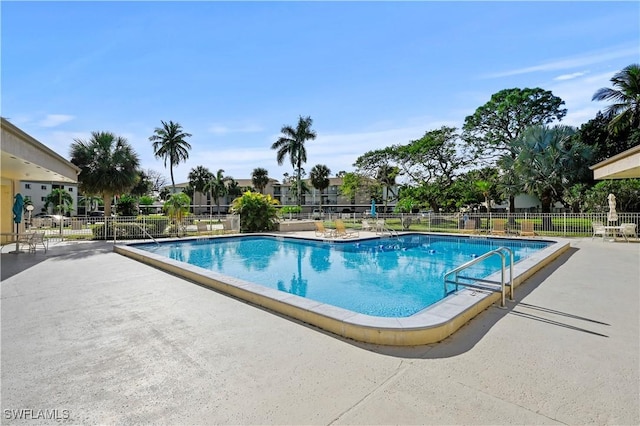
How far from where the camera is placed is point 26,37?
758 centimetres

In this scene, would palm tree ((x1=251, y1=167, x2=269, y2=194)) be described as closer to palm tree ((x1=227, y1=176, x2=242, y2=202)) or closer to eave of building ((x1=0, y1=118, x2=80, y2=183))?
palm tree ((x1=227, y1=176, x2=242, y2=202))

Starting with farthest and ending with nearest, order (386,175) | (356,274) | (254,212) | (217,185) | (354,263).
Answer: (217,185), (386,175), (254,212), (354,263), (356,274)

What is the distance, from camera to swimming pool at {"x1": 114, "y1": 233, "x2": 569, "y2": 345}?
3877 millimetres

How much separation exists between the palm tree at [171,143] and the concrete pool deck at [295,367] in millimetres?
30823

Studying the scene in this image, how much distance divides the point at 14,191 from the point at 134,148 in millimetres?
6814

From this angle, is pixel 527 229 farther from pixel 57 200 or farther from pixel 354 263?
pixel 57 200

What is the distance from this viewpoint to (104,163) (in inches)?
758

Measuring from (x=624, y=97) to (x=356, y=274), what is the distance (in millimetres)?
27245

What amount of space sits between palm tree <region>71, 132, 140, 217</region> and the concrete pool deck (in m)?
16.1

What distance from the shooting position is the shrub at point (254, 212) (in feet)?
62.4

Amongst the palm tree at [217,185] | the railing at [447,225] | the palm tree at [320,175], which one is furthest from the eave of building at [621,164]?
the palm tree at [217,185]

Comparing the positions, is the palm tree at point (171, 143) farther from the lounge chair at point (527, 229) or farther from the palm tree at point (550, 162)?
the palm tree at point (550, 162)

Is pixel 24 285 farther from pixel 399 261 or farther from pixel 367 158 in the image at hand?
pixel 367 158

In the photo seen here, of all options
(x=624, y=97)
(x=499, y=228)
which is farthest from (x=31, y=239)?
(x=624, y=97)
